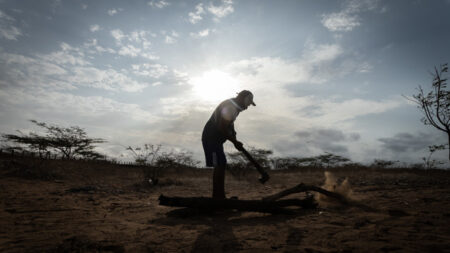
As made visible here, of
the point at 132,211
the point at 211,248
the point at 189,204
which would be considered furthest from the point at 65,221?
the point at 211,248

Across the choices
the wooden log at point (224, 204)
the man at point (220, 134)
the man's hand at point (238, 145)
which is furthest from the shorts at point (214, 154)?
the wooden log at point (224, 204)

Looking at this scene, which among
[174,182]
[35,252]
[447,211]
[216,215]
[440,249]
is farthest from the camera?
[174,182]

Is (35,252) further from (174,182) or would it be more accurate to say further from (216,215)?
(174,182)

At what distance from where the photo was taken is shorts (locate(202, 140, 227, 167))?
13.1 ft

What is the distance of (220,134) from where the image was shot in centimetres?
411

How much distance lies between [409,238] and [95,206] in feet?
15.3

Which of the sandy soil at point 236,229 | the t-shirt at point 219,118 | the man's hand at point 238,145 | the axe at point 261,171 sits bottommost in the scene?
the sandy soil at point 236,229

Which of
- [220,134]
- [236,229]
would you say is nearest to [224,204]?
[236,229]

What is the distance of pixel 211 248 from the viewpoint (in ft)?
6.93

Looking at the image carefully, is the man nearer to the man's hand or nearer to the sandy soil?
the man's hand

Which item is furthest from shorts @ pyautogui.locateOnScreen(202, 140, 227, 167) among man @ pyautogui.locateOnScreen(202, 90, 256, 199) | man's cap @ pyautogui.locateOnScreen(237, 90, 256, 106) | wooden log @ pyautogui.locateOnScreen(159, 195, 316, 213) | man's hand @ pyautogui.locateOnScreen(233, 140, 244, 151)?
man's cap @ pyautogui.locateOnScreen(237, 90, 256, 106)

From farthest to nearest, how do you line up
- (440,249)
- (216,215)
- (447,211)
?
(216,215)
(447,211)
(440,249)

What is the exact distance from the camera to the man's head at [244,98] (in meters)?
4.18

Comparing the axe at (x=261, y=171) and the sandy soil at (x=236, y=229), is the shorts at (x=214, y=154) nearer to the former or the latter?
the axe at (x=261, y=171)
